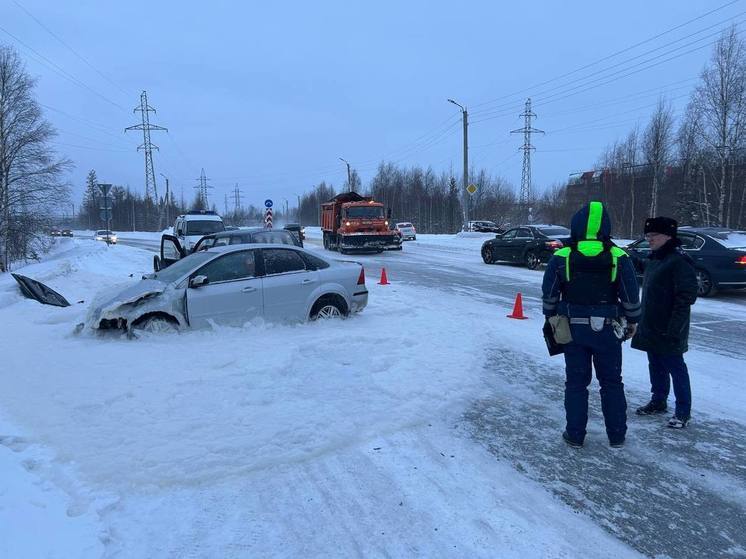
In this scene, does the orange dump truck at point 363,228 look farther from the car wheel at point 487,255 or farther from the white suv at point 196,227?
the white suv at point 196,227

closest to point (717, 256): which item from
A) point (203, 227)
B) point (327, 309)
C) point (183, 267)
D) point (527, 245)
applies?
point (527, 245)

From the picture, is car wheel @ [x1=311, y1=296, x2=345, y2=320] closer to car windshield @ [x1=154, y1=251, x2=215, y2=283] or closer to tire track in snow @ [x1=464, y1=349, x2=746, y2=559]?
car windshield @ [x1=154, y1=251, x2=215, y2=283]

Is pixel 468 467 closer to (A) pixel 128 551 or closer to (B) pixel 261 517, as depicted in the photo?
(B) pixel 261 517

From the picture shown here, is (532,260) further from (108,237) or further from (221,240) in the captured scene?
(108,237)

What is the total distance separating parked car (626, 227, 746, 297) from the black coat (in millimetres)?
7534

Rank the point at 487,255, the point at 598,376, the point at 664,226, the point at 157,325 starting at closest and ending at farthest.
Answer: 1. the point at 598,376
2. the point at 664,226
3. the point at 157,325
4. the point at 487,255

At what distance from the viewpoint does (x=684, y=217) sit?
48.9 m

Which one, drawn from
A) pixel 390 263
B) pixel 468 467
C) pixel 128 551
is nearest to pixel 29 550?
pixel 128 551

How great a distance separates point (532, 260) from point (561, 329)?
14.9 meters

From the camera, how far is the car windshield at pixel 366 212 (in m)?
25.7

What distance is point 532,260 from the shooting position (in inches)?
725

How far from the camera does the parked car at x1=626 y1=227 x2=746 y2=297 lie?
38.1 ft

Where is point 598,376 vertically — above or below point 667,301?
below

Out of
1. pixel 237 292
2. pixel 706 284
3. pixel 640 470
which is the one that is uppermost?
pixel 237 292
